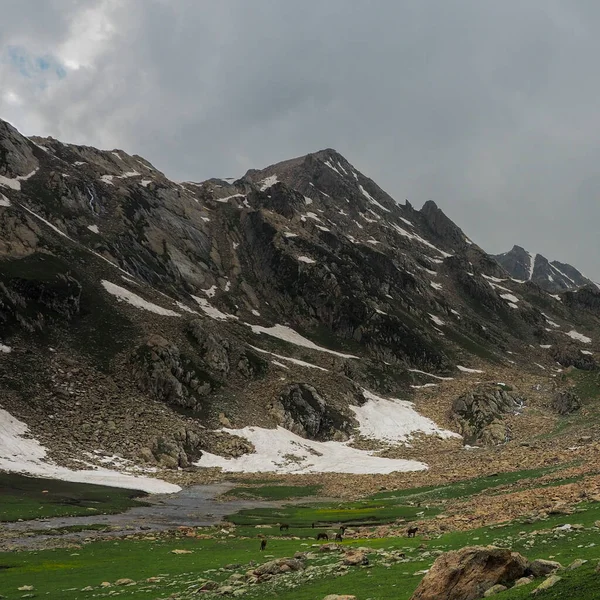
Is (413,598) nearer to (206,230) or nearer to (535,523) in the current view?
(535,523)

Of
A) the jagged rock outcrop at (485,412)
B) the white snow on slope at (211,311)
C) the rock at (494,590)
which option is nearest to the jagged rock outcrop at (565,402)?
Result: the jagged rock outcrop at (485,412)

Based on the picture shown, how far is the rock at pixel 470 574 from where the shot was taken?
45.5 ft

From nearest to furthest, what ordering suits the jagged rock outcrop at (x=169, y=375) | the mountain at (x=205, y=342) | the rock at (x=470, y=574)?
the rock at (x=470, y=574), the mountain at (x=205, y=342), the jagged rock outcrop at (x=169, y=375)

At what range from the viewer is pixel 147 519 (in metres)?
46.4

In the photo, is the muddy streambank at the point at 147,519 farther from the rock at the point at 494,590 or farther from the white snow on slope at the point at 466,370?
the white snow on slope at the point at 466,370

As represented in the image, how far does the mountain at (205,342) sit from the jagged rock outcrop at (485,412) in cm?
42

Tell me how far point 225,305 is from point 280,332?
18.4 metres

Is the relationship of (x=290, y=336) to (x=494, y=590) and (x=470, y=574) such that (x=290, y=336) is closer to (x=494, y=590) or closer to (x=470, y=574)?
(x=470, y=574)

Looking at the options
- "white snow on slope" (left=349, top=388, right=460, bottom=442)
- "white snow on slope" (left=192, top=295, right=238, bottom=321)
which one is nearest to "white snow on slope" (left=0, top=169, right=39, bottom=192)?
"white snow on slope" (left=192, top=295, right=238, bottom=321)

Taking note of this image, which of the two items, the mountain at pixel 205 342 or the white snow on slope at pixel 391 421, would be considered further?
the white snow on slope at pixel 391 421

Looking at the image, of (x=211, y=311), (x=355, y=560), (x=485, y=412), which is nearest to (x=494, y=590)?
(x=355, y=560)

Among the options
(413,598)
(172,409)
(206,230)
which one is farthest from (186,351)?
(413,598)

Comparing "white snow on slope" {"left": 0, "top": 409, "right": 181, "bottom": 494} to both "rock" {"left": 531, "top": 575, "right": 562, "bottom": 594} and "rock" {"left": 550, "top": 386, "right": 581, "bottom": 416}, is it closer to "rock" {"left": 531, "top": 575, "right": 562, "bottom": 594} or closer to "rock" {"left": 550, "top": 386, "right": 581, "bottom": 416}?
"rock" {"left": 531, "top": 575, "right": 562, "bottom": 594}

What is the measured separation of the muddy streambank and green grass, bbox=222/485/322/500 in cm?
214
